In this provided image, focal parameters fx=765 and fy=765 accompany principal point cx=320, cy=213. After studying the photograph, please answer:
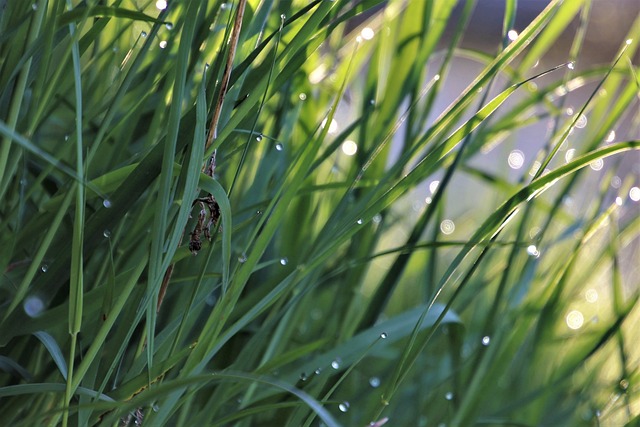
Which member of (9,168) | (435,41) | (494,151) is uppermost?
(494,151)

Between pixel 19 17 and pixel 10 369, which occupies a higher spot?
pixel 19 17

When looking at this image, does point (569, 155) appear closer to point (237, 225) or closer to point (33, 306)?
point (237, 225)

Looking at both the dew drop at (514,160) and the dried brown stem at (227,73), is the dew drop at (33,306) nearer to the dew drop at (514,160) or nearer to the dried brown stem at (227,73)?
the dried brown stem at (227,73)

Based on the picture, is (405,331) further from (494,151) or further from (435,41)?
(494,151)

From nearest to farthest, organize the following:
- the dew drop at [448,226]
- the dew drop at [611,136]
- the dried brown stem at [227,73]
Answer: the dried brown stem at [227,73] → the dew drop at [611,136] → the dew drop at [448,226]

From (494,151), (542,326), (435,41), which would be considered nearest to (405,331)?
(542,326)

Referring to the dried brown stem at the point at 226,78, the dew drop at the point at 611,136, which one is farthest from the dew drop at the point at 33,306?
the dew drop at the point at 611,136

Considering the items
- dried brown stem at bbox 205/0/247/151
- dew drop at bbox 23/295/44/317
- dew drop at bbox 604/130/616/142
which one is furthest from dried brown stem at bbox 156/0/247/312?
dew drop at bbox 604/130/616/142
